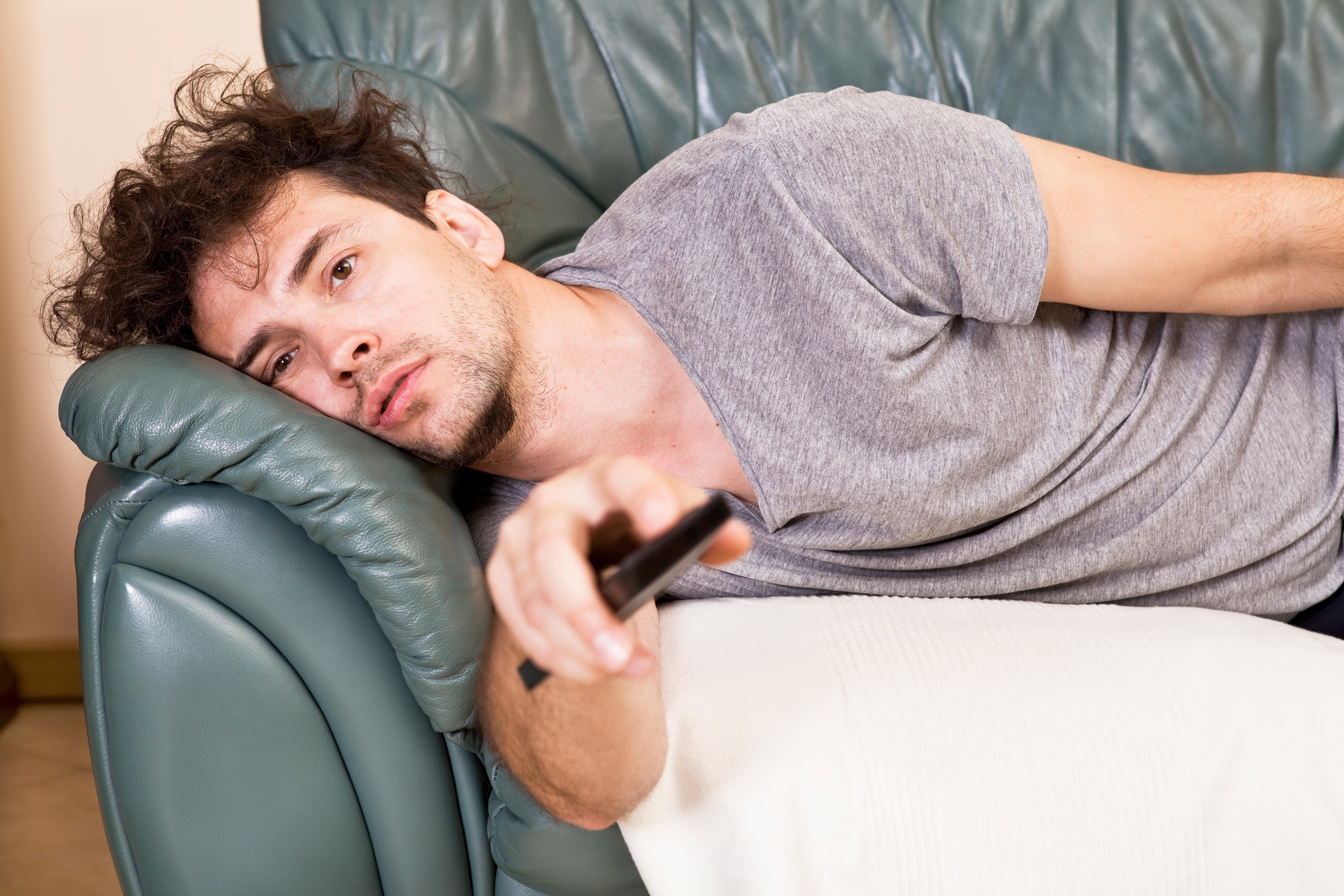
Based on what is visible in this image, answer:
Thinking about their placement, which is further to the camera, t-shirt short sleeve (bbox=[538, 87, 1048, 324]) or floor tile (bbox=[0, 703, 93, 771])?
floor tile (bbox=[0, 703, 93, 771])

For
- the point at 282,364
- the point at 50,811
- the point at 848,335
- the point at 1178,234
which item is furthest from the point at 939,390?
the point at 50,811

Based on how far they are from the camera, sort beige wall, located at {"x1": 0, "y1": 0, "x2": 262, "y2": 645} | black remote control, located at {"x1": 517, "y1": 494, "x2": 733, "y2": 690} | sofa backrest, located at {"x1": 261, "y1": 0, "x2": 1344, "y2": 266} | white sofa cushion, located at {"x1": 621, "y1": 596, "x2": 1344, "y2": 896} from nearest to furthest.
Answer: black remote control, located at {"x1": 517, "y1": 494, "x2": 733, "y2": 690} < white sofa cushion, located at {"x1": 621, "y1": 596, "x2": 1344, "y2": 896} < sofa backrest, located at {"x1": 261, "y1": 0, "x2": 1344, "y2": 266} < beige wall, located at {"x1": 0, "y1": 0, "x2": 262, "y2": 645}

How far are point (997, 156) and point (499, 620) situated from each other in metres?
0.68

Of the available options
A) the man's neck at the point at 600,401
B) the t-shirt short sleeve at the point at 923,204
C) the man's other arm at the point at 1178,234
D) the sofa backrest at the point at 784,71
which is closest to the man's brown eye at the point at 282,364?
the man's neck at the point at 600,401

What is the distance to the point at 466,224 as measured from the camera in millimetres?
1202

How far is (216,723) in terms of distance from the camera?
84 centimetres

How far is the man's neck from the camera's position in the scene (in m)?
1.10

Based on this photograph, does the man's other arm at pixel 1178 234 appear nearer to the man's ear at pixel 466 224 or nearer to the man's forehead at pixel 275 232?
the man's ear at pixel 466 224

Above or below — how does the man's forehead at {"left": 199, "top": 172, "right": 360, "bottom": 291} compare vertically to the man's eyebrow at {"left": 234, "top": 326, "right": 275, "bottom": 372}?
above

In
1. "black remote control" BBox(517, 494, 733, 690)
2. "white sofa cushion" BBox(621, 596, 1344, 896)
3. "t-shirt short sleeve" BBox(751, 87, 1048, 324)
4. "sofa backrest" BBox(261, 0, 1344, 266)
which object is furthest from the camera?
"sofa backrest" BBox(261, 0, 1344, 266)

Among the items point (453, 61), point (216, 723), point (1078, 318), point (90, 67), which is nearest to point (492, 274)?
point (453, 61)

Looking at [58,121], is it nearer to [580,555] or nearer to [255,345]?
[255,345]

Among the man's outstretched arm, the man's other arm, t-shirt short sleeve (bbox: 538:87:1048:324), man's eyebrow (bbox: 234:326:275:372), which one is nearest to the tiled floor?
man's eyebrow (bbox: 234:326:275:372)

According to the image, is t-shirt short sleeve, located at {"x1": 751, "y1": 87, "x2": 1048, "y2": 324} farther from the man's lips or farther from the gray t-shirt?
the man's lips
